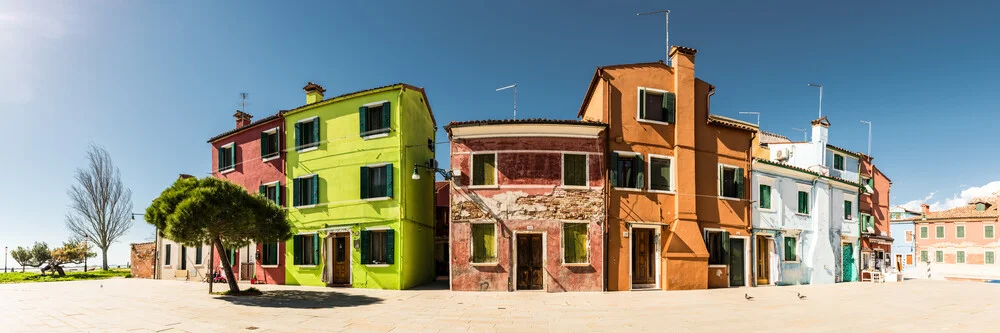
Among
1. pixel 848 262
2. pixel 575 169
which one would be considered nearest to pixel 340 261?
pixel 575 169

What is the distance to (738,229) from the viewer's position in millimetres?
22141

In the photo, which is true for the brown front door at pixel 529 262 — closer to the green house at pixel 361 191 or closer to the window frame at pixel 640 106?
the green house at pixel 361 191

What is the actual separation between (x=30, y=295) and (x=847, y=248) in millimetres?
38900

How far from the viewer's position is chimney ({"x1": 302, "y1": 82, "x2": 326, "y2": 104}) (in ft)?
79.8

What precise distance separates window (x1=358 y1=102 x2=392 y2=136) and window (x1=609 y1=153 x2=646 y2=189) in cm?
975

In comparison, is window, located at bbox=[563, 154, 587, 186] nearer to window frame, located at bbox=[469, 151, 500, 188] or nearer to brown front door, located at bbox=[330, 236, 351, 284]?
window frame, located at bbox=[469, 151, 500, 188]

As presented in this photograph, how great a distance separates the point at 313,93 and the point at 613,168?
15.2m

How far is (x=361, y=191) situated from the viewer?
68.9 ft

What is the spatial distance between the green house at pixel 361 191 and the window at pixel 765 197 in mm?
16023

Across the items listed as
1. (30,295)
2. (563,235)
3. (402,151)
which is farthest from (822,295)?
(30,295)

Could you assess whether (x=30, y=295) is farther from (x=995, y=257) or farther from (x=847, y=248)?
(x=995, y=257)

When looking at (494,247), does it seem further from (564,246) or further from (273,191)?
(273,191)

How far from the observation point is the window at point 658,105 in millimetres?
20656

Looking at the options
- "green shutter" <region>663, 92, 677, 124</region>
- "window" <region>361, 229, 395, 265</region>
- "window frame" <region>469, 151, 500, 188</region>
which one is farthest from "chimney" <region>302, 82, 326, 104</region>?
"green shutter" <region>663, 92, 677, 124</region>
